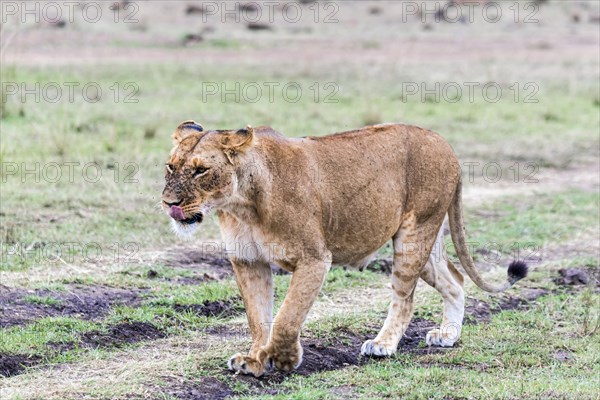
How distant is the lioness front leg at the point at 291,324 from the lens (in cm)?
524

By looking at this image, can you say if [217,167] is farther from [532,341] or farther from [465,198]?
[465,198]

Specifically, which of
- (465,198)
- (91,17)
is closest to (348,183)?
(465,198)

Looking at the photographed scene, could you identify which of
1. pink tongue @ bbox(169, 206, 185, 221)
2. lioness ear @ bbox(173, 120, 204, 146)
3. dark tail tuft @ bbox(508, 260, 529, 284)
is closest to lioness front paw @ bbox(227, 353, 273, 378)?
pink tongue @ bbox(169, 206, 185, 221)

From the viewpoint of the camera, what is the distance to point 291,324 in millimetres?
5230

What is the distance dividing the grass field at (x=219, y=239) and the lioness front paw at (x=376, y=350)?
0.21 feet

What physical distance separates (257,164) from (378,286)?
8.02 feet

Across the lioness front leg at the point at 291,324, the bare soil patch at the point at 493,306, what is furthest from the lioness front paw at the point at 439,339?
the lioness front leg at the point at 291,324

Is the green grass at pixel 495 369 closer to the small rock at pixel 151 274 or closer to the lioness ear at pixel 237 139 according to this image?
the lioness ear at pixel 237 139

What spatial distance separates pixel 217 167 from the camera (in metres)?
5.13

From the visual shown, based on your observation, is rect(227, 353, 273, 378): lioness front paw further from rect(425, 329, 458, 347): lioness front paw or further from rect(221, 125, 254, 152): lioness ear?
rect(425, 329, 458, 347): lioness front paw

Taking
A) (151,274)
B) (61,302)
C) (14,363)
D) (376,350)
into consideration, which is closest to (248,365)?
(376,350)

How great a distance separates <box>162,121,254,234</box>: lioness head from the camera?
502cm

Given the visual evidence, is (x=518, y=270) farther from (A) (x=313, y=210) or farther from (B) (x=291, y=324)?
(B) (x=291, y=324)

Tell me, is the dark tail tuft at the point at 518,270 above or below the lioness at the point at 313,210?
below
